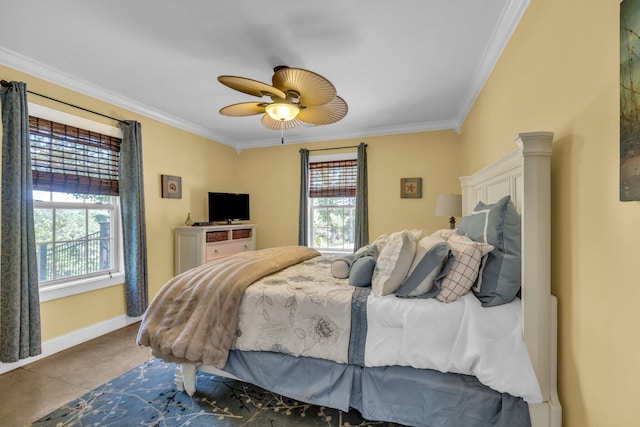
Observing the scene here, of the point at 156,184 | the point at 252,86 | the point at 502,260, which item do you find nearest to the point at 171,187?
the point at 156,184

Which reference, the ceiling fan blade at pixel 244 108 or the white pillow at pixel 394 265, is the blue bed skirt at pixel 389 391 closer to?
the white pillow at pixel 394 265

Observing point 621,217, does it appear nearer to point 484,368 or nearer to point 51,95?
point 484,368

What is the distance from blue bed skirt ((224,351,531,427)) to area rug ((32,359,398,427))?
0.18 metres

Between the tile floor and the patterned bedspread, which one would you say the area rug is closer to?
the tile floor

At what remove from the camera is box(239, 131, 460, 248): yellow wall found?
4.02 m

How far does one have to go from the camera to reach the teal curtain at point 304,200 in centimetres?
459

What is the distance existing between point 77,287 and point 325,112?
2.97 meters

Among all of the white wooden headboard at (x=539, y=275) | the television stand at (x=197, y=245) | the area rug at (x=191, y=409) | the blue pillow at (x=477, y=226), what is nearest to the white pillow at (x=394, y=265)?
the blue pillow at (x=477, y=226)

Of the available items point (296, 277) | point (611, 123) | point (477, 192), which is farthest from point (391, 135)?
point (611, 123)

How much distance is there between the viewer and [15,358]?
2217 mm

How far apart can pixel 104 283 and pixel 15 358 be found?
89cm

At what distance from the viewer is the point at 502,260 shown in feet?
4.72

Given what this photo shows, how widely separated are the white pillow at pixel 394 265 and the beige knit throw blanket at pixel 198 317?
2.87 feet

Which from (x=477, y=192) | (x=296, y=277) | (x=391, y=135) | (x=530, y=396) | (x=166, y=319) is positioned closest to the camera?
(x=530, y=396)
